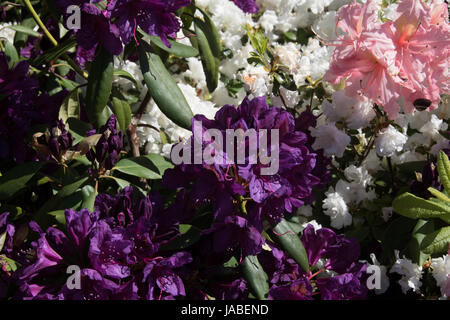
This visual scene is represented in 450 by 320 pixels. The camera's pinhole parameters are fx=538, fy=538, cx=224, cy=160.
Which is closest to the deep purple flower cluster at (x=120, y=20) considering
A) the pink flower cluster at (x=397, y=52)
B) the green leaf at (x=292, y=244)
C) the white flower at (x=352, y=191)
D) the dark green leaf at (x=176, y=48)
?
the dark green leaf at (x=176, y=48)

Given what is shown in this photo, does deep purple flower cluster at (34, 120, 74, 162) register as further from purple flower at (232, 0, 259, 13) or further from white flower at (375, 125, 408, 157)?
white flower at (375, 125, 408, 157)

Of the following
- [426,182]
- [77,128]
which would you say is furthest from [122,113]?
[426,182]

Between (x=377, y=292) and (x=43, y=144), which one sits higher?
(x=43, y=144)

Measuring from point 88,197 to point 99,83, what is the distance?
238 mm

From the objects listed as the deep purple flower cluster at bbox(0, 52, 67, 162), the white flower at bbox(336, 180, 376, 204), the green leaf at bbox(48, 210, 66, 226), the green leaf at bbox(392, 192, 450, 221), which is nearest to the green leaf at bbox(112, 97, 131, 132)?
the deep purple flower cluster at bbox(0, 52, 67, 162)

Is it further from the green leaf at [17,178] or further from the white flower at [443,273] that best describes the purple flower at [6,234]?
the white flower at [443,273]

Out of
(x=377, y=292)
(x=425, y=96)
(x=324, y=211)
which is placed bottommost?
(x=377, y=292)

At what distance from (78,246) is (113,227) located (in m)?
0.08

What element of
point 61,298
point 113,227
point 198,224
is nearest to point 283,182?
point 198,224

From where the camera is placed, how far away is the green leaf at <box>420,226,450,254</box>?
40.9 inches

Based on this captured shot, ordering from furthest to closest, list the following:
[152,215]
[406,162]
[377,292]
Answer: [406,162], [377,292], [152,215]

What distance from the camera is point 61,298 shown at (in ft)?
3.03

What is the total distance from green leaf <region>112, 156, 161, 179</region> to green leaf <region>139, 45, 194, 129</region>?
0.39 ft

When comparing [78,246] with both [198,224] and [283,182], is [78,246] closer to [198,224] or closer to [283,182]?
[198,224]
